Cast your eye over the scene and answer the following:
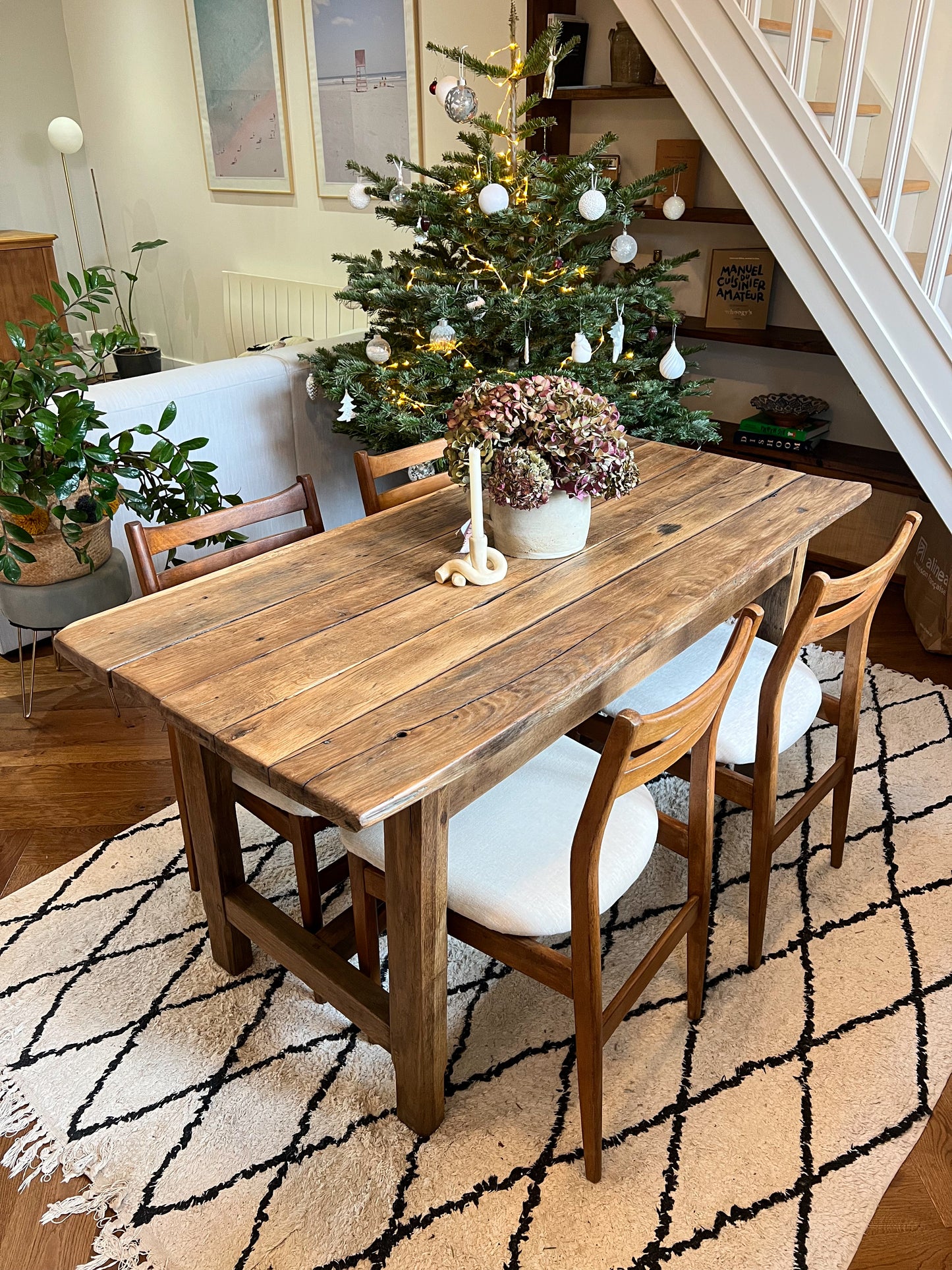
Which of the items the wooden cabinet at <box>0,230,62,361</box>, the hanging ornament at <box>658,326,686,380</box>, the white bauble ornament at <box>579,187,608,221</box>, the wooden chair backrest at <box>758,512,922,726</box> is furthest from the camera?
the wooden cabinet at <box>0,230,62,361</box>

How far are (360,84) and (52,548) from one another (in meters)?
2.99

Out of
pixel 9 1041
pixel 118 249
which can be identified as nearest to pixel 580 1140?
pixel 9 1041

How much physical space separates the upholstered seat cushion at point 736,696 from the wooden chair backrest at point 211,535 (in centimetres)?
79

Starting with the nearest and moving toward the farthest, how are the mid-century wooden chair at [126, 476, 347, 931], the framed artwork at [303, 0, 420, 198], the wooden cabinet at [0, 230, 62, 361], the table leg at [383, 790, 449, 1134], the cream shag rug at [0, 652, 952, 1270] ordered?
1. the table leg at [383, 790, 449, 1134]
2. the cream shag rug at [0, 652, 952, 1270]
3. the mid-century wooden chair at [126, 476, 347, 931]
4. the framed artwork at [303, 0, 420, 198]
5. the wooden cabinet at [0, 230, 62, 361]

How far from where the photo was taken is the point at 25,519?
257cm

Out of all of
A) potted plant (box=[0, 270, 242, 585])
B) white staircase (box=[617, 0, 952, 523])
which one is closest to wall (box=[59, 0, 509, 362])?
white staircase (box=[617, 0, 952, 523])

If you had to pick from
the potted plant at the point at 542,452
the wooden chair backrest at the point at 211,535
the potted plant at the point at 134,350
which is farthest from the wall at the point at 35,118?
the potted plant at the point at 542,452

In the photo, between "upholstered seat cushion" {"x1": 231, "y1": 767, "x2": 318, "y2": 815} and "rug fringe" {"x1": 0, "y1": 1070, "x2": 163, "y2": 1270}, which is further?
"upholstered seat cushion" {"x1": 231, "y1": 767, "x2": 318, "y2": 815}

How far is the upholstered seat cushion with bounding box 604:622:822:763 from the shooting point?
1.81 metres

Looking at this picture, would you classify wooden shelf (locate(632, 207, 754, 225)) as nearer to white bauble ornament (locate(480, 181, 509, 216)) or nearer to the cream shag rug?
white bauble ornament (locate(480, 181, 509, 216))

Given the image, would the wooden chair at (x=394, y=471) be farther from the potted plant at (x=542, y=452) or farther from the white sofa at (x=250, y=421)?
the white sofa at (x=250, y=421)

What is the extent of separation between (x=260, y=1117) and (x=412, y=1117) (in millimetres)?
274

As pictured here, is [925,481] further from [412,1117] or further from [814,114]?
[412,1117]

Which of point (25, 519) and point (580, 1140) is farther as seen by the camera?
point (25, 519)
